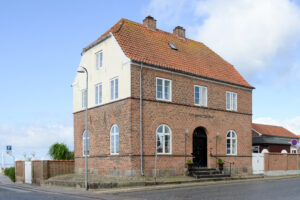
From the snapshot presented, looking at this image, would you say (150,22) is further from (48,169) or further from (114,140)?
(48,169)

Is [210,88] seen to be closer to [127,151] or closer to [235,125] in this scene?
[235,125]

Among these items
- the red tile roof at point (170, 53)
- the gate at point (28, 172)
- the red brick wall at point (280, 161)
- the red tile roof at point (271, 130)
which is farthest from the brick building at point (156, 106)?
the red tile roof at point (271, 130)

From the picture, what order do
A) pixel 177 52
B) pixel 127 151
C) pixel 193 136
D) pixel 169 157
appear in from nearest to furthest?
pixel 127 151 → pixel 169 157 → pixel 193 136 → pixel 177 52

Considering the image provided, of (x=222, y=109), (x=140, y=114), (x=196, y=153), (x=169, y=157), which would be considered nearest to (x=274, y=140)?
(x=222, y=109)

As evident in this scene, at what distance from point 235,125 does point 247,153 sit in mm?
2768

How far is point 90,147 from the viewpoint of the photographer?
91.2 ft

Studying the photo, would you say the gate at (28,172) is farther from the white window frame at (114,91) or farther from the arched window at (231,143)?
the arched window at (231,143)

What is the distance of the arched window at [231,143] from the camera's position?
29531 millimetres

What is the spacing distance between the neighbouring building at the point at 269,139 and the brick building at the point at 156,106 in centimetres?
748

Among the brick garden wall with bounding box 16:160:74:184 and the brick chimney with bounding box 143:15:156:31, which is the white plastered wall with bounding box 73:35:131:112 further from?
the brick chimney with bounding box 143:15:156:31

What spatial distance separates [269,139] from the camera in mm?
38719

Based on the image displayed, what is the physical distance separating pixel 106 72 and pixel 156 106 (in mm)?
4622

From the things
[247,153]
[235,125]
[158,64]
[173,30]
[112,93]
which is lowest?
[247,153]

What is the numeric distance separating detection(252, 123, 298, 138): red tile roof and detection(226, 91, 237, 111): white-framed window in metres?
9.36
